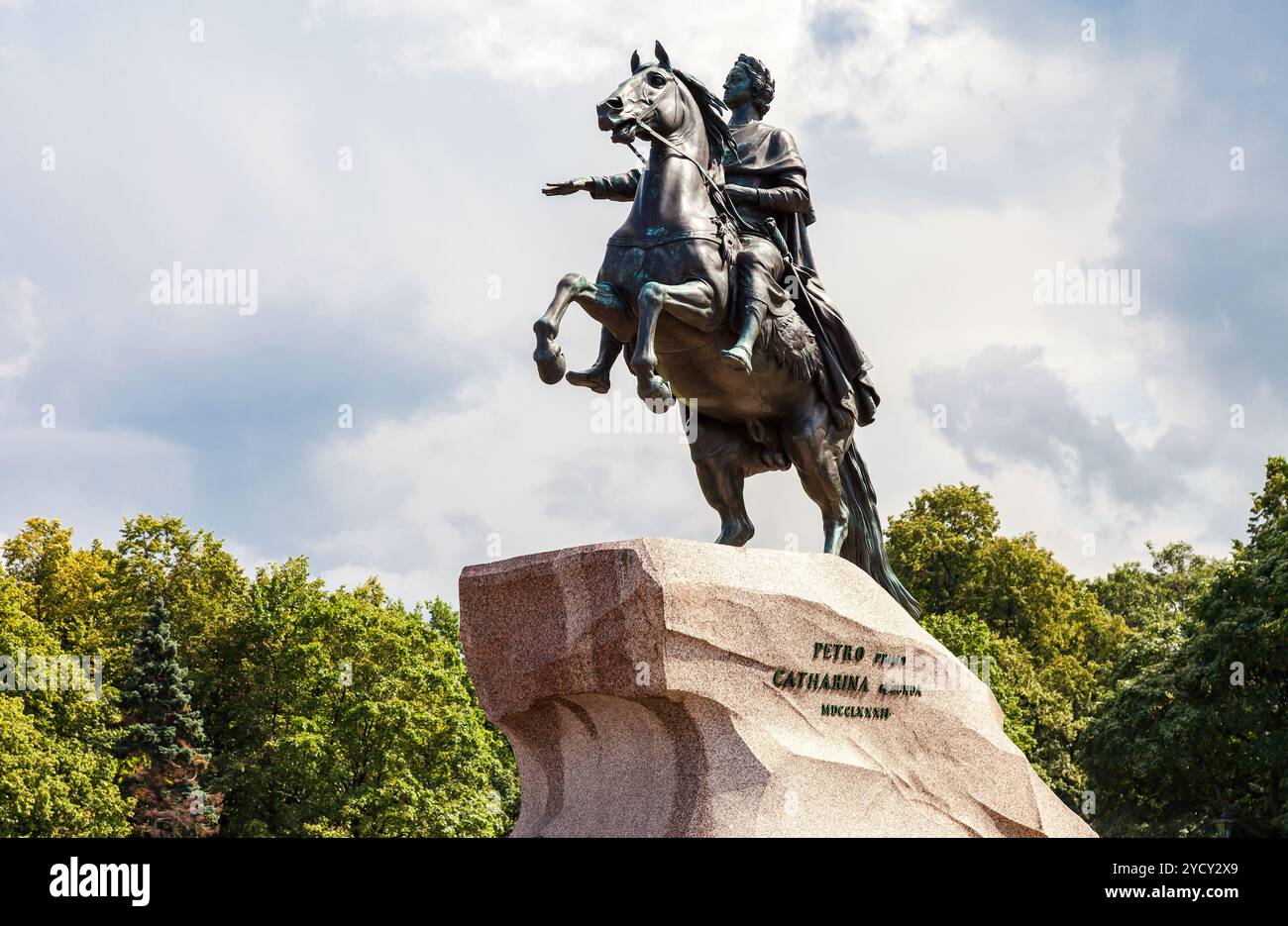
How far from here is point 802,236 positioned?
43.6ft

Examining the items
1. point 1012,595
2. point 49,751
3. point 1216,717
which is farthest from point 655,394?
point 1012,595

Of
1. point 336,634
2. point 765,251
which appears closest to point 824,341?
point 765,251

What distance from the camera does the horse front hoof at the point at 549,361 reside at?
34.9 feet

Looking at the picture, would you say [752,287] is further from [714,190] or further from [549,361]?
[549,361]

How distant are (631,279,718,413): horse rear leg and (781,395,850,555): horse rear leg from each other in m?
1.64

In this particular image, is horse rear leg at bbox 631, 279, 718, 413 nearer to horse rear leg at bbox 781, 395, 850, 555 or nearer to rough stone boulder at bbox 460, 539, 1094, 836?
rough stone boulder at bbox 460, 539, 1094, 836

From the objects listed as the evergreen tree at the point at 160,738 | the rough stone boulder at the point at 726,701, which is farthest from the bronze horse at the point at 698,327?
the evergreen tree at the point at 160,738

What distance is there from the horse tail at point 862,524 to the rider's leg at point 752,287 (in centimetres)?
197

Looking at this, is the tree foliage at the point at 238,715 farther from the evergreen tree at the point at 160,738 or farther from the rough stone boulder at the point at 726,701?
the rough stone boulder at the point at 726,701

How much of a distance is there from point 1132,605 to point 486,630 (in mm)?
47856

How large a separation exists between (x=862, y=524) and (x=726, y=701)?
4022 millimetres

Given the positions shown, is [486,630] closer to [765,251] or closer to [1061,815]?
[765,251]

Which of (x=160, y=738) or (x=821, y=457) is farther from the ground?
(x=821, y=457)

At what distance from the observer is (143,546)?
4353 cm
